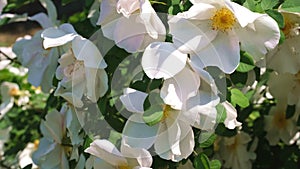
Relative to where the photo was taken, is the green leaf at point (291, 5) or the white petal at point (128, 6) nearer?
the white petal at point (128, 6)

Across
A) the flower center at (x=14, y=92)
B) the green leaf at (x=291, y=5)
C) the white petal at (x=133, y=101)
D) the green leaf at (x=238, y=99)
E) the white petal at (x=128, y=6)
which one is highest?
the white petal at (x=128, y=6)

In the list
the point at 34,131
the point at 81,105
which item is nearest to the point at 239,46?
the point at 81,105

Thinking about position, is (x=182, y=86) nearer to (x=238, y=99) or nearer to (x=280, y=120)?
(x=238, y=99)

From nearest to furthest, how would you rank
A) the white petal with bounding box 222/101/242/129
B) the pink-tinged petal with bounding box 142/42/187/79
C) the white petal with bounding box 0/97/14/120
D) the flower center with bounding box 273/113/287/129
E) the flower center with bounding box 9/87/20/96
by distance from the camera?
the pink-tinged petal with bounding box 142/42/187/79 → the white petal with bounding box 222/101/242/129 → the flower center with bounding box 273/113/287/129 → the white petal with bounding box 0/97/14/120 → the flower center with bounding box 9/87/20/96

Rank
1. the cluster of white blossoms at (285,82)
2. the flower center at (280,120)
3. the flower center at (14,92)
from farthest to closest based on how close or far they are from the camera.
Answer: the flower center at (14,92), the flower center at (280,120), the cluster of white blossoms at (285,82)

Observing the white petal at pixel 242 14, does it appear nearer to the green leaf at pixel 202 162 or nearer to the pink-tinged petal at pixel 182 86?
the pink-tinged petal at pixel 182 86

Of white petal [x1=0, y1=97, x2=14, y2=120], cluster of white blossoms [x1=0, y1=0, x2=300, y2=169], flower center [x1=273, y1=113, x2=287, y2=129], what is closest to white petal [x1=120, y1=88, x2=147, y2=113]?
cluster of white blossoms [x1=0, y1=0, x2=300, y2=169]

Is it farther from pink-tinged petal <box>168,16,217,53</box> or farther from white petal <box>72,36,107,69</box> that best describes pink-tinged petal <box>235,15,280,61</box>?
white petal <box>72,36,107,69</box>

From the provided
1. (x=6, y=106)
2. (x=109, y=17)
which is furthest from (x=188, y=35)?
(x=6, y=106)

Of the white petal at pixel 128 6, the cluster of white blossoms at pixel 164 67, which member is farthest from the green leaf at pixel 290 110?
the white petal at pixel 128 6
